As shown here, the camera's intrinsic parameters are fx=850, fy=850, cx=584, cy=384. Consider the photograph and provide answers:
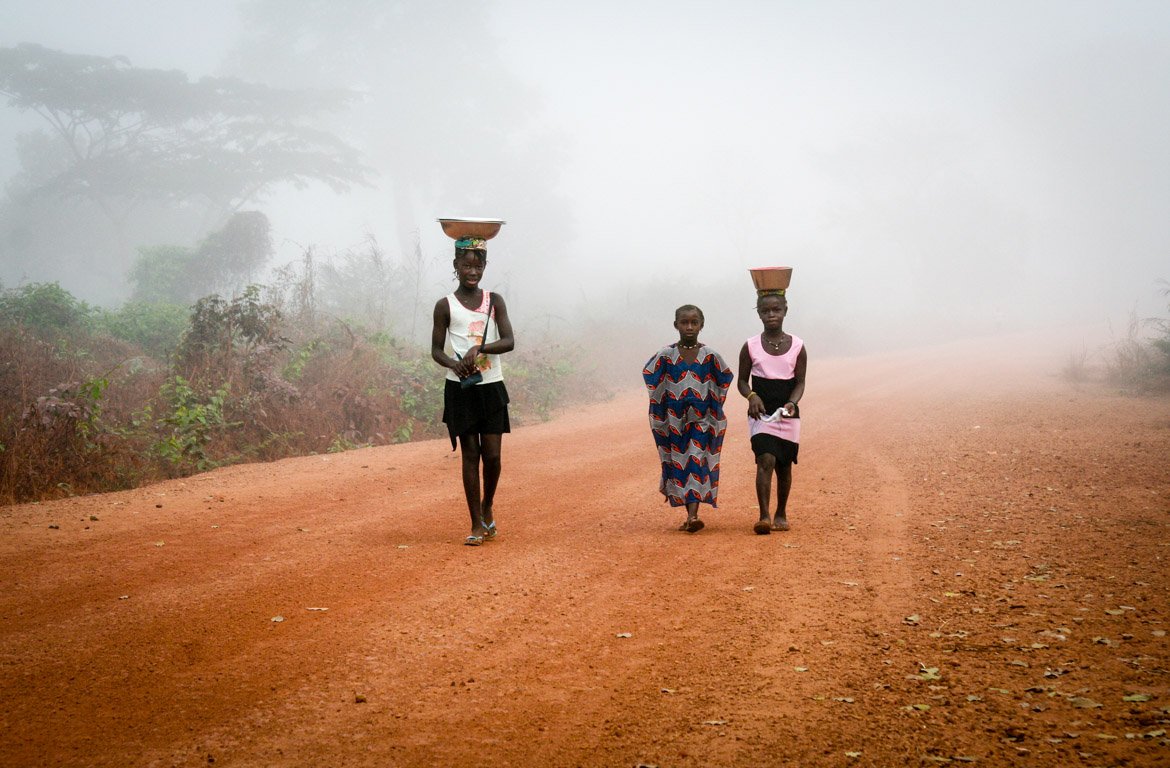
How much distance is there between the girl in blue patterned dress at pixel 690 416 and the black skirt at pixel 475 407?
4.19ft

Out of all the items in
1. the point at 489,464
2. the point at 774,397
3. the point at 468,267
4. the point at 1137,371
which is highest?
the point at 468,267

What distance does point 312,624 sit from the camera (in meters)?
4.37

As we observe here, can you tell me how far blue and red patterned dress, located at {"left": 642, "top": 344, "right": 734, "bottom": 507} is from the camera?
22.0 feet

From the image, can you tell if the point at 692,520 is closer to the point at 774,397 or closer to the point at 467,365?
the point at 774,397

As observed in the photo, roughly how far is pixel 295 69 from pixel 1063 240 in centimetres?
7150

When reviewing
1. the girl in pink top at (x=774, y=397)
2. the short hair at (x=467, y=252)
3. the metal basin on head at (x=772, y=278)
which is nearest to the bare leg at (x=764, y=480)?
the girl in pink top at (x=774, y=397)

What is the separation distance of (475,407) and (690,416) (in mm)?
1758

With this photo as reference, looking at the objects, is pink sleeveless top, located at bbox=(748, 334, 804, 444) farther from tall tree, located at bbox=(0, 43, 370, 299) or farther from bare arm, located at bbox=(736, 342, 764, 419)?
tall tree, located at bbox=(0, 43, 370, 299)

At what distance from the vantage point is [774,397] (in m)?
6.79

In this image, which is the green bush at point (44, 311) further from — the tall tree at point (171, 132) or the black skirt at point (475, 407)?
the tall tree at point (171, 132)

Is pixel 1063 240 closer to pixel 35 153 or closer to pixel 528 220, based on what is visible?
pixel 528 220

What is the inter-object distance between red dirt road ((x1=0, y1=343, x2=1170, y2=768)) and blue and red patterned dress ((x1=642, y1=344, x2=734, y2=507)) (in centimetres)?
42

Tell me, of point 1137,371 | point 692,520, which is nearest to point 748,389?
point 692,520

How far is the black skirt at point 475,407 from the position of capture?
240 inches
